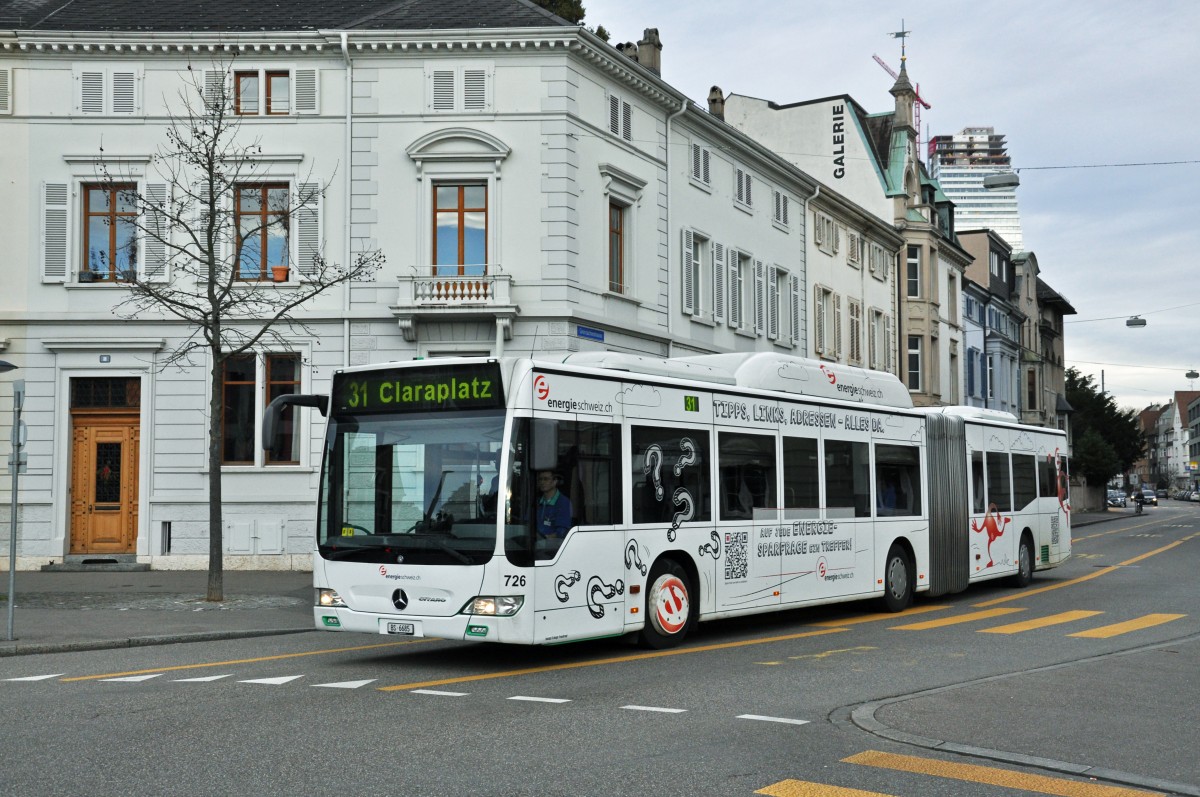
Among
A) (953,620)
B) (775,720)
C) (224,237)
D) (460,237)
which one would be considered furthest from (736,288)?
(775,720)

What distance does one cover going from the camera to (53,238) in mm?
25625

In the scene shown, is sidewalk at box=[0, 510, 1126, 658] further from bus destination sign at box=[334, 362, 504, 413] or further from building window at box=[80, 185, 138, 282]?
building window at box=[80, 185, 138, 282]

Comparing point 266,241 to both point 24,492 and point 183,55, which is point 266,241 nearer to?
point 183,55

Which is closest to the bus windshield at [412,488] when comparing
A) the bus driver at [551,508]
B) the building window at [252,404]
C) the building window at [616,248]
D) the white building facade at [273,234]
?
the bus driver at [551,508]

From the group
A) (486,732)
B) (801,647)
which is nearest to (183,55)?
(801,647)

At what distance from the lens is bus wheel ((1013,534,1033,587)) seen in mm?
22500

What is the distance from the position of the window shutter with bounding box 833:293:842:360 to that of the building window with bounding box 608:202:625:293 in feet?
49.3

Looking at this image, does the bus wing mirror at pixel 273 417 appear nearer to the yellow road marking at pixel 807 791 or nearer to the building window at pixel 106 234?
the yellow road marking at pixel 807 791

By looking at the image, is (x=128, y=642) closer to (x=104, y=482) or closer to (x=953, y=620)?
(x=953, y=620)

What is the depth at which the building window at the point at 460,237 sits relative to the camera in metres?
25.8

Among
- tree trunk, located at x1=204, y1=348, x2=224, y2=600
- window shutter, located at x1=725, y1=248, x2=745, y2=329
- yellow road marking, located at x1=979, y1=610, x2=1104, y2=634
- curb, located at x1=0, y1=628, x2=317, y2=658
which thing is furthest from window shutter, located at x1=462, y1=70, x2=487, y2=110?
yellow road marking, located at x1=979, y1=610, x2=1104, y2=634

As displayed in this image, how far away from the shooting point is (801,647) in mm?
13461

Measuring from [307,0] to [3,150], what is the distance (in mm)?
6880

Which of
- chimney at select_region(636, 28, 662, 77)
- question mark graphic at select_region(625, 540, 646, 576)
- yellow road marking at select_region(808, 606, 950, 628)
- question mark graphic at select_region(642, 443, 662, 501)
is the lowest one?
yellow road marking at select_region(808, 606, 950, 628)
